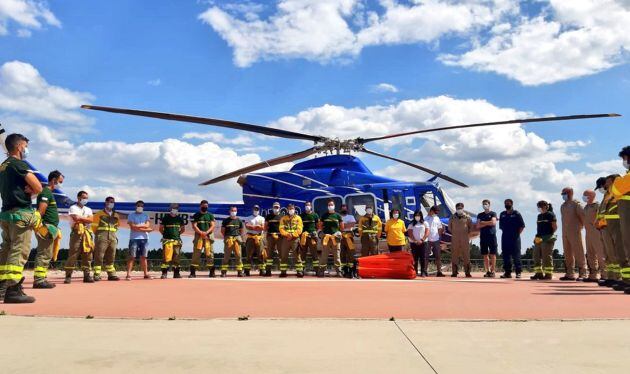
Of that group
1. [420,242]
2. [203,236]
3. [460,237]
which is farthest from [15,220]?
[460,237]

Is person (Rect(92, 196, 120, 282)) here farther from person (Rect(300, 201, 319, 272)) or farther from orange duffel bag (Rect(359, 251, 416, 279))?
orange duffel bag (Rect(359, 251, 416, 279))

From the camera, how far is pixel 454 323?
14.2 feet

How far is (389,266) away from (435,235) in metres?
2.28

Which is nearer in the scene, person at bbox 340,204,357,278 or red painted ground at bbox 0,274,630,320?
red painted ground at bbox 0,274,630,320

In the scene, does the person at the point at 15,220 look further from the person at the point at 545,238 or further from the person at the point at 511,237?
the person at the point at 511,237

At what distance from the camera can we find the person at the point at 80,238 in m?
9.80

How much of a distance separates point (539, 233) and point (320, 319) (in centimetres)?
876

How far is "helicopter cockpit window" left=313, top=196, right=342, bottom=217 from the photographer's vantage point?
46.1 ft

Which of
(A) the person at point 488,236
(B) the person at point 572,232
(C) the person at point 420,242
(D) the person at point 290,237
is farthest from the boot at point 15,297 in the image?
(A) the person at point 488,236

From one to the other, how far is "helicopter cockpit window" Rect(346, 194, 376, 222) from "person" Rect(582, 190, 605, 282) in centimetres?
542

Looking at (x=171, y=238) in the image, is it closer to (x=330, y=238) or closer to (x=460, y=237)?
(x=330, y=238)

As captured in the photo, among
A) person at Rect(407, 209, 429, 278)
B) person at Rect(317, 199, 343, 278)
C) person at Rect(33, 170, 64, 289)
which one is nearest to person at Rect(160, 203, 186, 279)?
person at Rect(33, 170, 64, 289)

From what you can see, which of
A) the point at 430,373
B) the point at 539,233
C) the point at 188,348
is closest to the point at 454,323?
the point at 430,373

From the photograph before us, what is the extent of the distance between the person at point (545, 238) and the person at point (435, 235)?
2358 mm
